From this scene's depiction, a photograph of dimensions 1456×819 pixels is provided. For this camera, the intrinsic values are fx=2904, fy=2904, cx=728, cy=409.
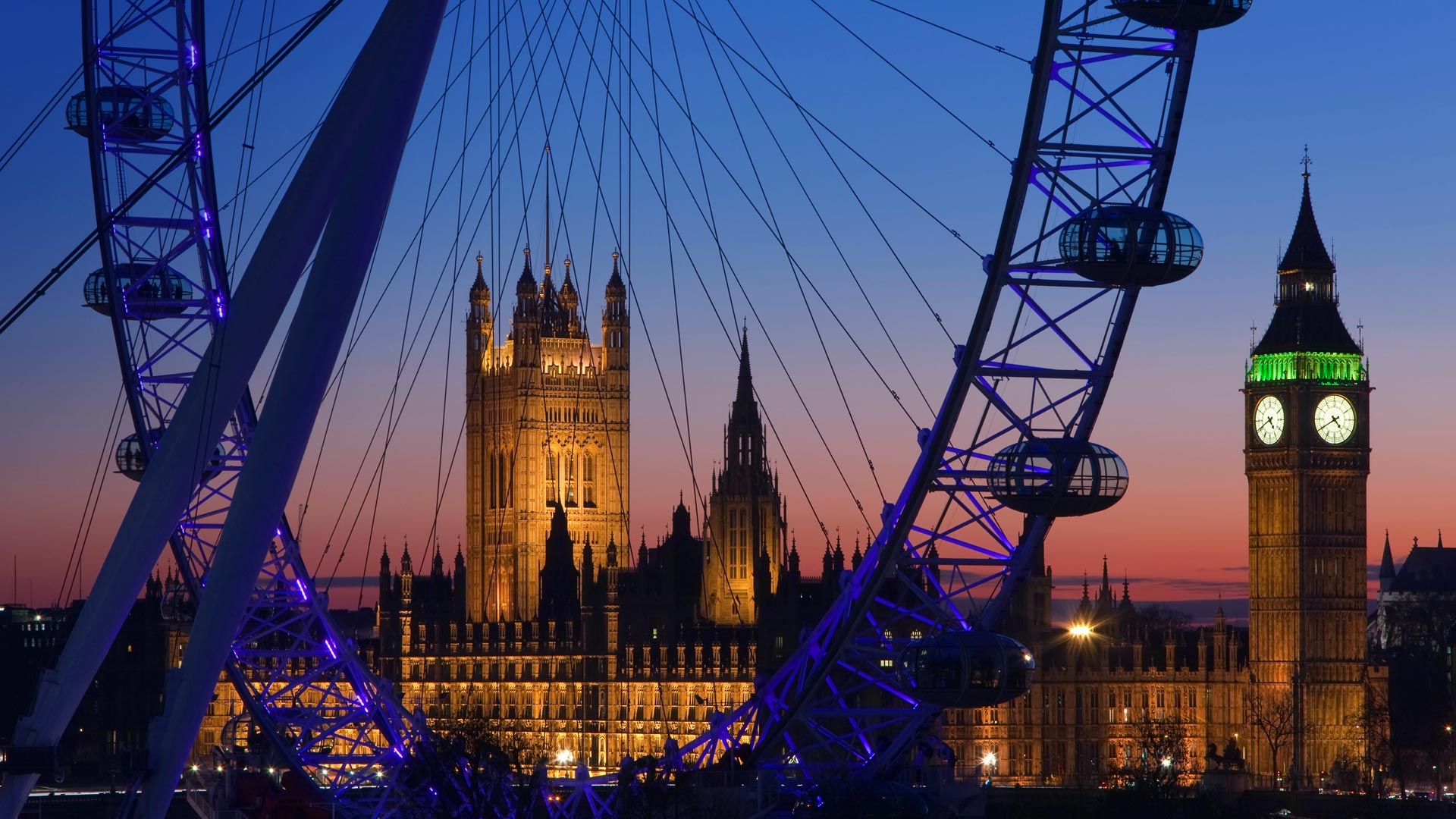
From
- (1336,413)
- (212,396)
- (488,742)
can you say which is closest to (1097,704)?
(1336,413)

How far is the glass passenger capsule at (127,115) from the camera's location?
184ft

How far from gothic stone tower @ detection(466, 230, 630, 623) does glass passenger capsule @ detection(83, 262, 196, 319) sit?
121m

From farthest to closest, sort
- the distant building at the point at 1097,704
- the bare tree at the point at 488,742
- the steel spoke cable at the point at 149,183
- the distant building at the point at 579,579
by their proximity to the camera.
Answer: the distant building at the point at 579,579 → the distant building at the point at 1097,704 → the bare tree at the point at 488,742 → the steel spoke cable at the point at 149,183

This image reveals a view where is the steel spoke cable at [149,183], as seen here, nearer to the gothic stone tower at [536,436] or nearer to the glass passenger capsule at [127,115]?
the glass passenger capsule at [127,115]

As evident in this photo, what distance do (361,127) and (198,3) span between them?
18.8 meters

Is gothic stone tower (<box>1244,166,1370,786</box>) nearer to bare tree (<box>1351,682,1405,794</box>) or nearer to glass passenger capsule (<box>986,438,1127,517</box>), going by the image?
bare tree (<box>1351,682,1405,794</box>)

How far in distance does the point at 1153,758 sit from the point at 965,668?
72318 millimetres

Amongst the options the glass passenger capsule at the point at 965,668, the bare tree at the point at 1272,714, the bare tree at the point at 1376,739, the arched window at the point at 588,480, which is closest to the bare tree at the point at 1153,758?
the bare tree at the point at 1272,714

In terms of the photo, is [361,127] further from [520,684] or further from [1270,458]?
[520,684]

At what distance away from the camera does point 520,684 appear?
6314 inches

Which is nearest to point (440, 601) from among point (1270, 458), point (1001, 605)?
point (1270, 458)

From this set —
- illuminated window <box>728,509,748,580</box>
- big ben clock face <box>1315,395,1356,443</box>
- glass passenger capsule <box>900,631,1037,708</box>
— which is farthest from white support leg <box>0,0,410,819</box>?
illuminated window <box>728,509,748,580</box>

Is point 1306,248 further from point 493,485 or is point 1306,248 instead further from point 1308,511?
point 493,485

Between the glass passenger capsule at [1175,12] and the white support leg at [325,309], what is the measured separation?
49.6ft
